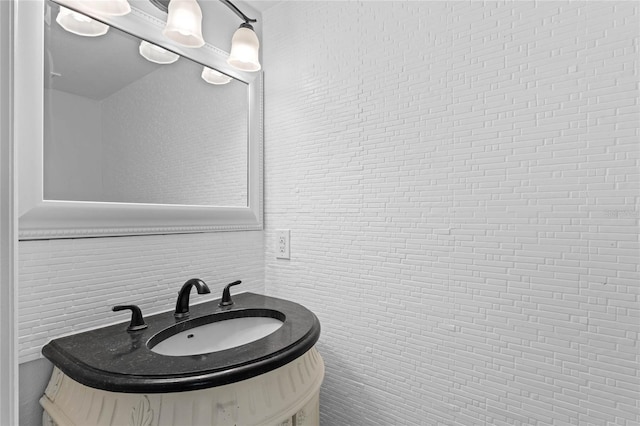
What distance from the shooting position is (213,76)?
4.07ft

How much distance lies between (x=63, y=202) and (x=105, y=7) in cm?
53

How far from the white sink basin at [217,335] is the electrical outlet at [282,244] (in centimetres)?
A: 33

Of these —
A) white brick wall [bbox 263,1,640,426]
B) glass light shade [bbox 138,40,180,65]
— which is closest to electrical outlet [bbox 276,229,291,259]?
white brick wall [bbox 263,1,640,426]

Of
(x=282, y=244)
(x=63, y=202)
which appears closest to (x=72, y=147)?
(x=63, y=202)

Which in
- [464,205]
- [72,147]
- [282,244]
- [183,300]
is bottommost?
[183,300]

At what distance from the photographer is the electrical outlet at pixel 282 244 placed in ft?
4.48

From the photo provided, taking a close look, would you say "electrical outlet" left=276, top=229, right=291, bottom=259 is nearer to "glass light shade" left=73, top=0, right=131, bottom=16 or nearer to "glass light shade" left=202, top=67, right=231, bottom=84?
"glass light shade" left=202, top=67, right=231, bottom=84

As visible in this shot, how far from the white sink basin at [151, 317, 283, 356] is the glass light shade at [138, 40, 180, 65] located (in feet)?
2.80

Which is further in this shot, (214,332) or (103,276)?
(214,332)

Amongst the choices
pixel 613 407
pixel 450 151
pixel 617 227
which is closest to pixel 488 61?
pixel 450 151

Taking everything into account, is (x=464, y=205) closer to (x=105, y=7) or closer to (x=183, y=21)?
(x=183, y=21)

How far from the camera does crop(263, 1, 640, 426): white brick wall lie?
0.80 metres

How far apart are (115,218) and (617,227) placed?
1.29m

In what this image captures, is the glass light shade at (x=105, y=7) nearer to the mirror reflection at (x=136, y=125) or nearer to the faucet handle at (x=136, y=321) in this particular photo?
the mirror reflection at (x=136, y=125)
